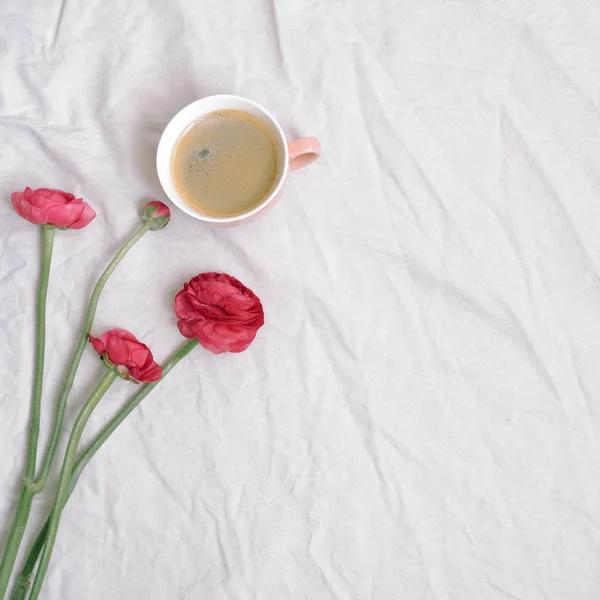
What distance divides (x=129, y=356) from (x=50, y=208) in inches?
5.3

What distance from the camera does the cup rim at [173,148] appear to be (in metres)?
0.57

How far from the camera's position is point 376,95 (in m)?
0.63

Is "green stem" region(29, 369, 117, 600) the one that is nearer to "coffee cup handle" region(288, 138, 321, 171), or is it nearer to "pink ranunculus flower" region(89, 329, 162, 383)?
"pink ranunculus flower" region(89, 329, 162, 383)

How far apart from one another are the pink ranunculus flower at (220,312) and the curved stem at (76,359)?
0.20 ft

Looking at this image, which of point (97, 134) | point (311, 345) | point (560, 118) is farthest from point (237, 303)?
point (560, 118)

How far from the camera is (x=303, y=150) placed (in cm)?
57

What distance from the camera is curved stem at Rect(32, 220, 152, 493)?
1.91 ft

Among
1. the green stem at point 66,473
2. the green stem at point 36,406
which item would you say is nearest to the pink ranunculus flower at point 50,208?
the green stem at point 36,406

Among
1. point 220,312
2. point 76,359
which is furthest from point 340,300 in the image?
point 76,359

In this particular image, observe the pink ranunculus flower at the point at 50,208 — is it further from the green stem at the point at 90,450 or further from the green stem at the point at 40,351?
the green stem at the point at 90,450

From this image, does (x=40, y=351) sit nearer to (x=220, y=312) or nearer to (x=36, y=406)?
(x=36, y=406)

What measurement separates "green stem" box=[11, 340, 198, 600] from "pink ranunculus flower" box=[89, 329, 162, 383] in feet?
0.05

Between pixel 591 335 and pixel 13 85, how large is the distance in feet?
1.78

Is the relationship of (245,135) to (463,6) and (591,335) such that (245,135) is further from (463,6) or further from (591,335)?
(591,335)
